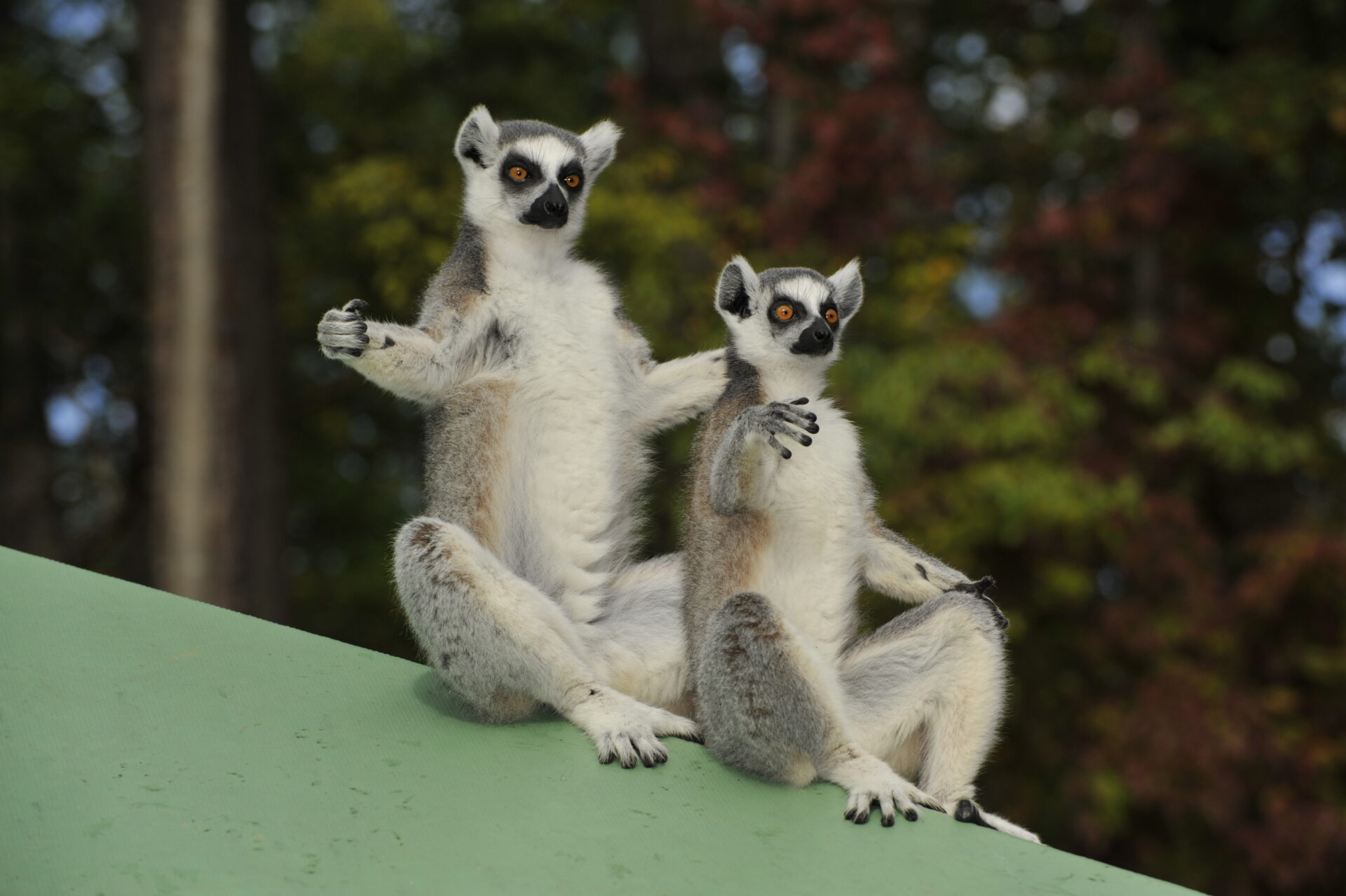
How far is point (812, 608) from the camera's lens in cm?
388

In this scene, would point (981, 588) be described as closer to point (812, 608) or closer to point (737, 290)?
point (812, 608)

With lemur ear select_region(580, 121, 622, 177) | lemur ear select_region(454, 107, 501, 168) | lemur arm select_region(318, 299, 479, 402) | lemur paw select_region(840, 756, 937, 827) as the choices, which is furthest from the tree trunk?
lemur paw select_region(840, 756, 937, 827)

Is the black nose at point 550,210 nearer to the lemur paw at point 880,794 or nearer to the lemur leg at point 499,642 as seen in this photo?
the lemur leg at point 499,642

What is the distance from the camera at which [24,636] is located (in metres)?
4.29

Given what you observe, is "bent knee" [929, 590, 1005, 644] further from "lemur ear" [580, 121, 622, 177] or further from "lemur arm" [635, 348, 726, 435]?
"lemur ear" [580, 121, 622, 177]

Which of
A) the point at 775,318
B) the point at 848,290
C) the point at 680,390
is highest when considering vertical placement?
the point at 848,290

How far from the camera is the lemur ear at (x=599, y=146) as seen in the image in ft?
14.8

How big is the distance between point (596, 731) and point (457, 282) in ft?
5.10

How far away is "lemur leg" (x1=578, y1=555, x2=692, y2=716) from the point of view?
13.6ft

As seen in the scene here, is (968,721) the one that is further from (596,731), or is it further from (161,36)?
(161,36)

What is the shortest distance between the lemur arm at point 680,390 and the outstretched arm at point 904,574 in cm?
74

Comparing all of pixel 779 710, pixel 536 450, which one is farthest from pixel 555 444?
pixel 779 710

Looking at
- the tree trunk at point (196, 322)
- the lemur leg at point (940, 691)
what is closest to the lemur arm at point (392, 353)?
the lemur leg at point (940, 691)

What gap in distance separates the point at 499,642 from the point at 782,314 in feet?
4.27
